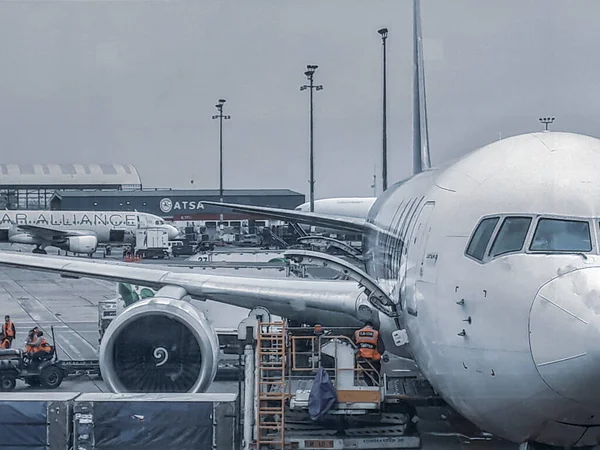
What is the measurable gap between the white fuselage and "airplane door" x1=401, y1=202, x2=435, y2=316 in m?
0.02

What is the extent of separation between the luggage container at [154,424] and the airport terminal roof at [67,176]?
7005cm

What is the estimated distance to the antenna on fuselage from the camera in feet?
68.3

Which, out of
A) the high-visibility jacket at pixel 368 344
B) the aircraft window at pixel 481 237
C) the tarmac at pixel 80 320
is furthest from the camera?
the tarmac at pixel 80 320

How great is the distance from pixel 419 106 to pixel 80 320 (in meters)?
12.9

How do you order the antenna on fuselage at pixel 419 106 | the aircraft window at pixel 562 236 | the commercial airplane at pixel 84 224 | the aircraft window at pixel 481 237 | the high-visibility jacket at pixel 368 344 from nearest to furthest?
the aircraft window at pixel 562 236 → the aircraft window at pixel 481 237 → the high-visibility jacket at pixel 368 344 → the antenna on fuselage at pixel 419 106 → the commercial airplane at pixel 84 224

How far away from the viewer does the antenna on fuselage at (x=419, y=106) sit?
20.8 m

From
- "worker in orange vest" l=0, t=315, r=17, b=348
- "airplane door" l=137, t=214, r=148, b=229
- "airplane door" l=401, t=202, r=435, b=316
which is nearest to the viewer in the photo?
"airplane door" l=401, t=202, r=435, b=316

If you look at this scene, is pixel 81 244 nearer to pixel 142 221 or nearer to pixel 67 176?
pixel 142 221

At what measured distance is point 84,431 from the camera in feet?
34.6

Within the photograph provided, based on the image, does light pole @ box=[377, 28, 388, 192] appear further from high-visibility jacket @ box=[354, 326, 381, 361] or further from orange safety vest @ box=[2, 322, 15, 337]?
high-visibility jacket @ box=[354, 326, 381, 361]

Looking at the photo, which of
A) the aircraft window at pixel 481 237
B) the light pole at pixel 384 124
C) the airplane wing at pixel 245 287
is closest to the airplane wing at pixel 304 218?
the airplane wing at pixel 245 287

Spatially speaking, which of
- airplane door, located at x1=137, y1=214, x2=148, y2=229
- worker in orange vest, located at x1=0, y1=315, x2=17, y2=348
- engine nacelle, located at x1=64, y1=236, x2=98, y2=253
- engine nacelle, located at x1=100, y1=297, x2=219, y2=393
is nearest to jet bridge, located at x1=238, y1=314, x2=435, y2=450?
engine nacelle, located at x1=100, y1=297, x2=219, y2=393

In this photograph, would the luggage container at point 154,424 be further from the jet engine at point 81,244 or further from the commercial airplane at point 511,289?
the jet engine at point 81,244

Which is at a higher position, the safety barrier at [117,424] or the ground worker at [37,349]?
the ground worker at [37,349]
